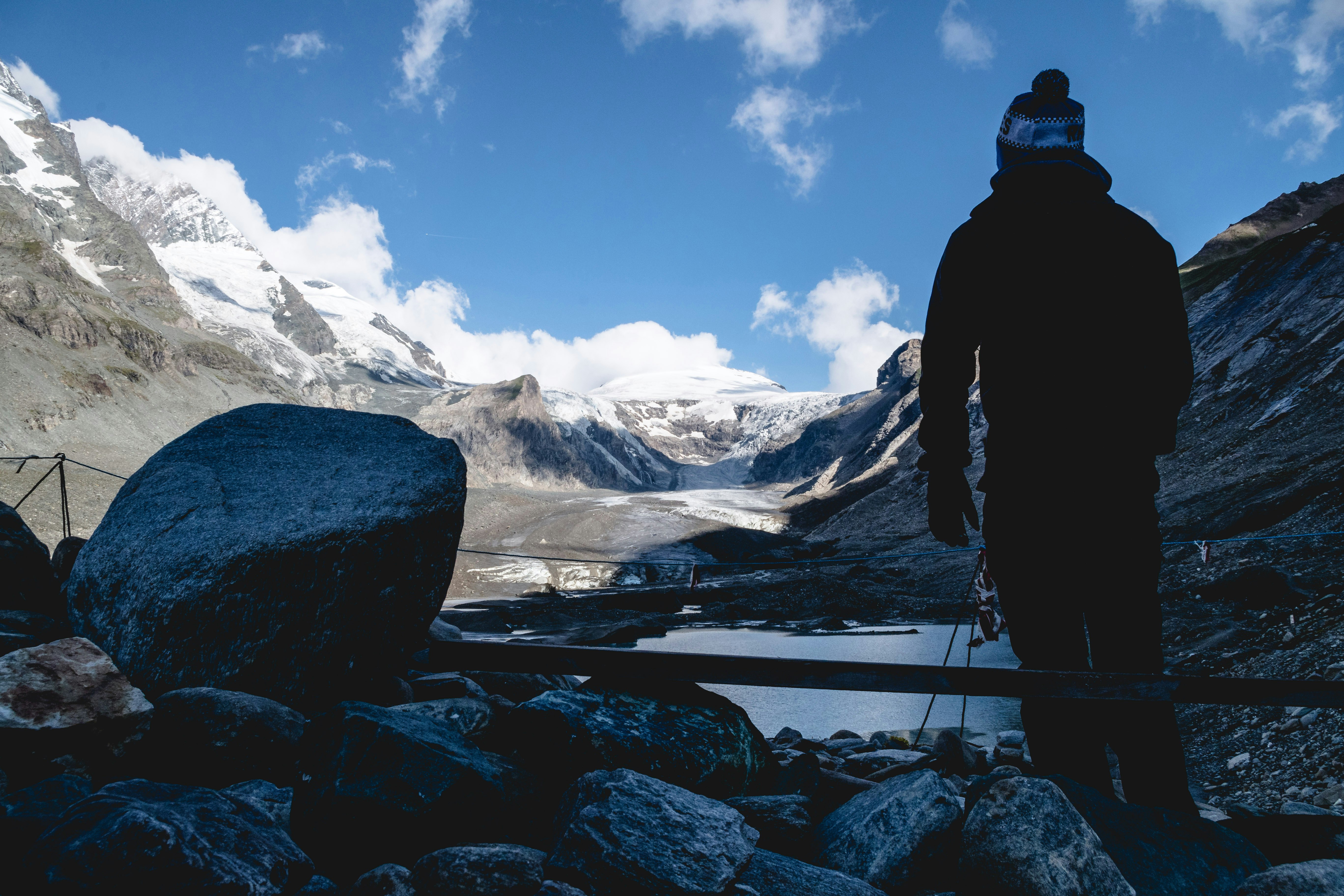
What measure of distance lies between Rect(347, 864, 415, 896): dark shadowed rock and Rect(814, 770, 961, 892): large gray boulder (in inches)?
43.9

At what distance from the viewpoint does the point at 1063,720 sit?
85.1 inches

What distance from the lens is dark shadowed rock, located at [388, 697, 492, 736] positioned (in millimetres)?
2648

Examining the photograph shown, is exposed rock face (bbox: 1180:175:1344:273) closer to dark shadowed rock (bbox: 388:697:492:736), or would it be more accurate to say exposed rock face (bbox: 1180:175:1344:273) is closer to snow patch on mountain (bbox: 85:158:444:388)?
dark shadowed rock (bbox: 388:697:492:736)

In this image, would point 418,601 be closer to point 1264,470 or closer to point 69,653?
point 69,653

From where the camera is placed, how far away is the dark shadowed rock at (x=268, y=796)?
200 centimetres

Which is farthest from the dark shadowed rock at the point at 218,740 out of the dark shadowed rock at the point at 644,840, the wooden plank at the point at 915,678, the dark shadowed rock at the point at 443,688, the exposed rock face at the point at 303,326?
the exposed rock face at the point at 303,326

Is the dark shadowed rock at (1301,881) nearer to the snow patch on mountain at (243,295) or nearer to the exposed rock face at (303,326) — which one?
the snow patch on mountain at (243,295)

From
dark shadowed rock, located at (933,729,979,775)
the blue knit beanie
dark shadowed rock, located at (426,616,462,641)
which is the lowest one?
dark shadowed rock, located at (933,729,979,775)

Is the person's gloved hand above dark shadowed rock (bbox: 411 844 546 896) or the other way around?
above

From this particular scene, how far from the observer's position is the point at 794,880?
1720 millimetres

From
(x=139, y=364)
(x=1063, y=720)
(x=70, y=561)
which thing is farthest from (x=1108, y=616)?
(x=139, y=364)

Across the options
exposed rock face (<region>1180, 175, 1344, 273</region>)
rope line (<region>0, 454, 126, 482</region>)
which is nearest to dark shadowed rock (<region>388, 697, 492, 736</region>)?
rope line (<region>0, 454, 126, 482</region>)

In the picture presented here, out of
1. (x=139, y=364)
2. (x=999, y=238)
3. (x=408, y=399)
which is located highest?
(x=408, y=399)

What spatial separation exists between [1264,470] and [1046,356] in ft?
65.5
